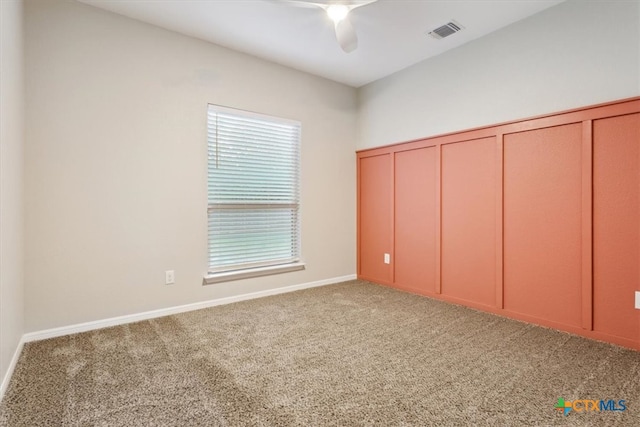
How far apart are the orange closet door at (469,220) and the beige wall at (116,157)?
6.77ft

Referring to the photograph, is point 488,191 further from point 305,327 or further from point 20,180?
point 20,180

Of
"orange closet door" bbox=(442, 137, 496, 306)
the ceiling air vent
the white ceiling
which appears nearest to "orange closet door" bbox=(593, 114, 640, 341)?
"orange closet door" bbox=(442, 137, 496, 306)

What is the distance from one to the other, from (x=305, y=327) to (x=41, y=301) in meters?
2.06

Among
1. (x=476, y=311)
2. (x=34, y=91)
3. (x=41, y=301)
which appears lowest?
(x=476, y=311)

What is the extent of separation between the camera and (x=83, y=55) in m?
2.57

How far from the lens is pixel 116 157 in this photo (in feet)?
8.93

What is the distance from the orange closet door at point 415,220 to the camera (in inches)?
142

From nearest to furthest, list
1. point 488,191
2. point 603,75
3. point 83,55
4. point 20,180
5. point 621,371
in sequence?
1. point 621,371
2. point 20,180
3. point 603,75
4. point 83,55
5. point 488,191

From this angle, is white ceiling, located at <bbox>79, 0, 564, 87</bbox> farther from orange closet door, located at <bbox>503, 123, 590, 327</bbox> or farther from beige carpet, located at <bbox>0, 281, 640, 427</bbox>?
beige carpet, located at <bbox>0, 281, 640, 427</bbox>

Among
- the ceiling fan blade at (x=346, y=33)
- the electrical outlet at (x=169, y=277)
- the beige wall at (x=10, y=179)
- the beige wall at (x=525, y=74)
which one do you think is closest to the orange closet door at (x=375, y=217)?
the beige wall at (x=525, y=74)

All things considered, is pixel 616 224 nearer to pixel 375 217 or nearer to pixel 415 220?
pixel 415 220

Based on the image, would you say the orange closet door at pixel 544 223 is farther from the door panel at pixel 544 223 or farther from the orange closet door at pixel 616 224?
the orange closet door at pixel 616 224

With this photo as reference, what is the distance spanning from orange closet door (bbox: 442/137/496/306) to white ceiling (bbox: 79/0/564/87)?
1.07 metres

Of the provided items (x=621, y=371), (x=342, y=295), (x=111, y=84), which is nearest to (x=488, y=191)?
(x=621, y=371)
